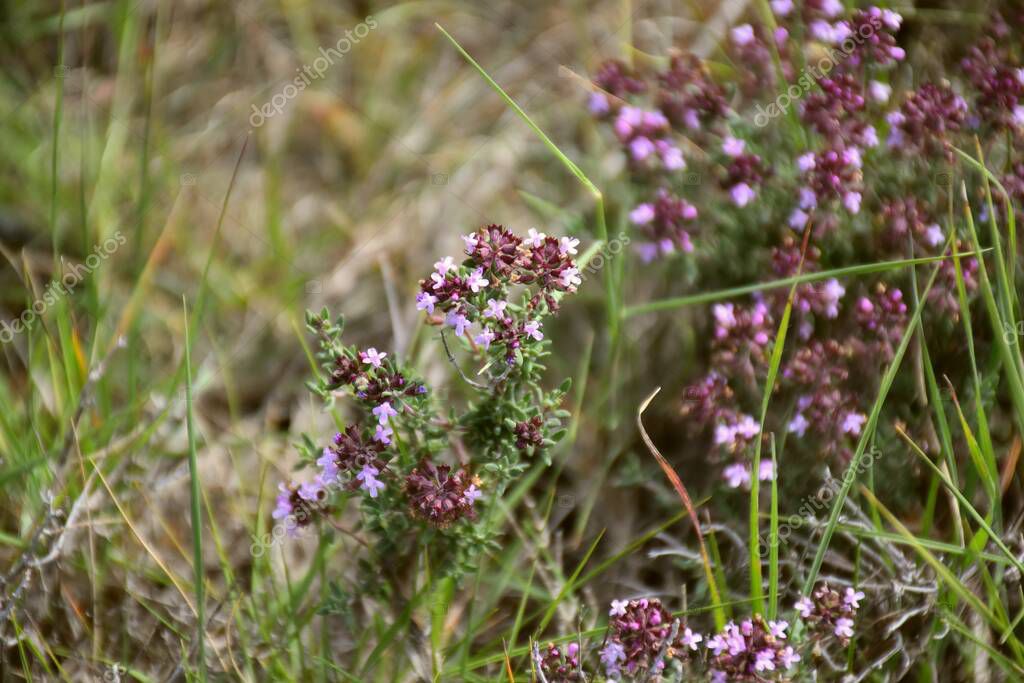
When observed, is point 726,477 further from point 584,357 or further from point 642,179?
point 642,179

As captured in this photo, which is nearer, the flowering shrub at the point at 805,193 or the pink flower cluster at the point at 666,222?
the flowering shrub at the point at 805,193

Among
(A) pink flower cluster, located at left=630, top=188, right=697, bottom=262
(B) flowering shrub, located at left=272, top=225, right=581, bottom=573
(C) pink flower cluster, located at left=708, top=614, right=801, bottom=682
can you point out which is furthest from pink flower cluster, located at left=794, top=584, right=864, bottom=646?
(A) pink flower cluster, located at left=630, top=188, right=697, bottom=262

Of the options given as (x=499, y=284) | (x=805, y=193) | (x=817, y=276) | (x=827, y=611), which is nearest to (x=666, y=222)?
(x=805, y=193)

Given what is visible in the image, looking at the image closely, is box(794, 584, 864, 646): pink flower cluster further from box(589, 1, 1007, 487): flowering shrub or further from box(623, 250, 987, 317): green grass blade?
box(623, 250, 987, 317): green grass blade

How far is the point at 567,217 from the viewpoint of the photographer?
307cm

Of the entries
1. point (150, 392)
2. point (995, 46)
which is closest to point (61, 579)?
point (150, 392)

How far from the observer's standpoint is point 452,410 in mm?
2307

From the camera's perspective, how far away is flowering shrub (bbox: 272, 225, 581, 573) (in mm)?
2084

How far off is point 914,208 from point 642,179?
787 mm

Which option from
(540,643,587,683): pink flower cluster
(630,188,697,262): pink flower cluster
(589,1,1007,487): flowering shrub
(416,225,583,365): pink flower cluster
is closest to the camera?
(416,225,583,365): pink flower cluster

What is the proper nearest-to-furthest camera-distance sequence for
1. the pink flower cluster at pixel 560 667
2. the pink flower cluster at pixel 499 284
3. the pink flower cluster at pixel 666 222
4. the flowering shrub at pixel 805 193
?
1. the pink flower cluster at pixel 499 284
2. the pink flower cluster at pixel 560 667
3. the flowering shrub at pixel 805 193
4. the pink flower cluster at pixel 666 222

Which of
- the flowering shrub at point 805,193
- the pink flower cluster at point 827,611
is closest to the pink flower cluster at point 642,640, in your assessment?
the pink flower cluster at point 827,611

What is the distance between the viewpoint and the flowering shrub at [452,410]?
2084mm

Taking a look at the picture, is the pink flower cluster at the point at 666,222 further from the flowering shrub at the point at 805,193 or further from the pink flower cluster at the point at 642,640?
the pink flower cluster at the point at 642,640
